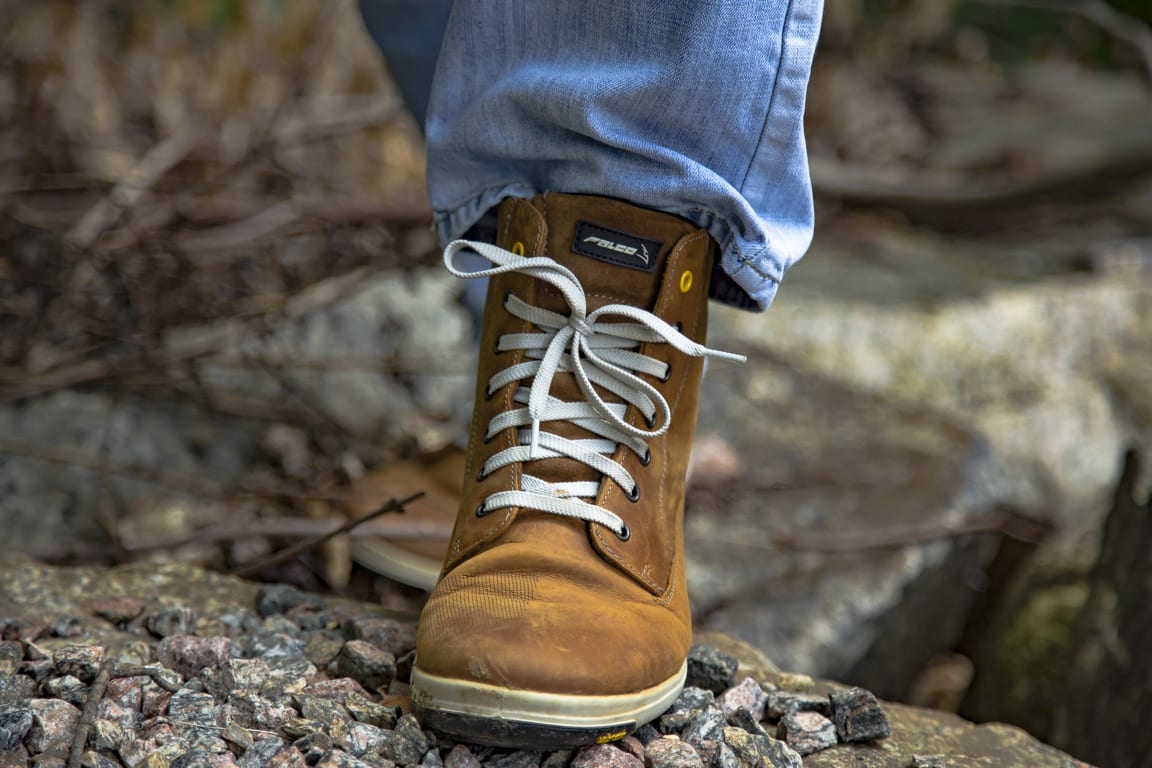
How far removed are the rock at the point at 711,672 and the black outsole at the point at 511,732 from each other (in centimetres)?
20

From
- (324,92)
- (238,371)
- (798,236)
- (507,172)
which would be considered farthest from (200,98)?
(798,236)

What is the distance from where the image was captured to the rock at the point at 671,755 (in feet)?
2.92

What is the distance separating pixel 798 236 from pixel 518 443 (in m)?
0.36

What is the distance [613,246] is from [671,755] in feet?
1.57

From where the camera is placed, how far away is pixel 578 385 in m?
1.03

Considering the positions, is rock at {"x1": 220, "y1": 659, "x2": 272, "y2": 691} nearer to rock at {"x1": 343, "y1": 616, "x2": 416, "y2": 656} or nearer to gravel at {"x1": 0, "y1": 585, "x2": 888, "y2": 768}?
gravel at {"x1": 0, "y1": 585, "x2": 888, "y2": 768}

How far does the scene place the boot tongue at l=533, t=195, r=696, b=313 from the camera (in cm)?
102

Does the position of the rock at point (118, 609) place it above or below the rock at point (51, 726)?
below

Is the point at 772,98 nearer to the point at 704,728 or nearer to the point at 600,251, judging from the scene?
the point at 600,251

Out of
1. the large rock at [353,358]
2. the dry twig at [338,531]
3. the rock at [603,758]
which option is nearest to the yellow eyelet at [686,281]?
the dry twig at [338,531]

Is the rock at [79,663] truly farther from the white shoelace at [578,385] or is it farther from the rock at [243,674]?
the white shoelace at [578,385]

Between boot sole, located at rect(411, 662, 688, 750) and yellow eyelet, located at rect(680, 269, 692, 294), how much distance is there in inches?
15.9

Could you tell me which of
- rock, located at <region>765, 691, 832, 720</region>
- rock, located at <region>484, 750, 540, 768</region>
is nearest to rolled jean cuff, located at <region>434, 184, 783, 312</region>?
rock, located at <region>765, 691, 832, 720</region>

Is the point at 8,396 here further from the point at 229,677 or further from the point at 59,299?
the point at 229,677
